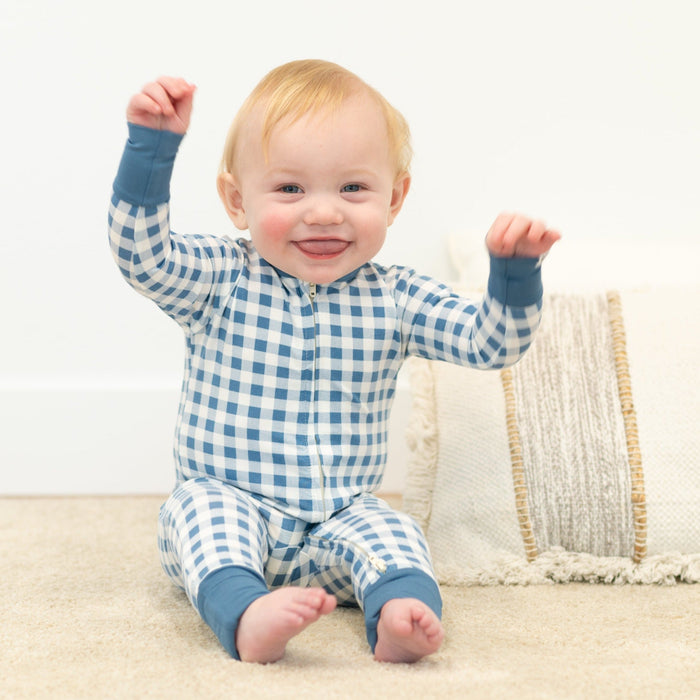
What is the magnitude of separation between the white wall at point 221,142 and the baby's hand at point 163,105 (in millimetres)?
634

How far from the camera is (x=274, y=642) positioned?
0.71 metres

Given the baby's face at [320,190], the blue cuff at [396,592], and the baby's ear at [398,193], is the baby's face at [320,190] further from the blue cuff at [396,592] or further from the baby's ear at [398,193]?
the blue cuff at [396,592]

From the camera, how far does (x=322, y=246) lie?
35.2 inches

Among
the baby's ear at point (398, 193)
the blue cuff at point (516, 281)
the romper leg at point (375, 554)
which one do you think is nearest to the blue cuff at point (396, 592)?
the romper leg at point (375, 554)

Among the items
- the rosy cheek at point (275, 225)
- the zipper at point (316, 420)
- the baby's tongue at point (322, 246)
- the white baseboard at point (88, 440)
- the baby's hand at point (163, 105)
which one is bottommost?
the white baseboard at point (88, 440)

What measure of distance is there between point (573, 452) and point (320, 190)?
0.43 meters

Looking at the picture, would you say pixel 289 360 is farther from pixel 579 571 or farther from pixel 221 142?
pixel 221 142

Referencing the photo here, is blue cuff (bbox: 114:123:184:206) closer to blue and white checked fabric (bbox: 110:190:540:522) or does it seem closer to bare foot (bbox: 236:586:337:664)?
blue and white checked fabric (bbox: 110:190:540:522)

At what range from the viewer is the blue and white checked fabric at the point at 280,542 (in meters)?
0.82

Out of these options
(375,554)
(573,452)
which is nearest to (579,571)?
(573,452)

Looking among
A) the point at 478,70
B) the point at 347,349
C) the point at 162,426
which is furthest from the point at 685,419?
the point at 162,426

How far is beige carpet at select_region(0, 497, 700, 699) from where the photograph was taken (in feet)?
2.24

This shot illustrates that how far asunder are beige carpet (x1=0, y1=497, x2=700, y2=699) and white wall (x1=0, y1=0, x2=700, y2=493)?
0.38 m

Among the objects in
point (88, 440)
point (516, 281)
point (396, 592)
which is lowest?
point (88, 440)
